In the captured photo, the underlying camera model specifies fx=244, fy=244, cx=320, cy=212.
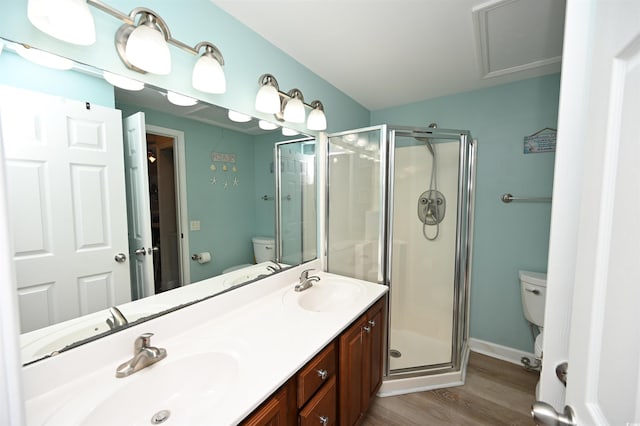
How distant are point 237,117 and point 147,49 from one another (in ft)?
1.58

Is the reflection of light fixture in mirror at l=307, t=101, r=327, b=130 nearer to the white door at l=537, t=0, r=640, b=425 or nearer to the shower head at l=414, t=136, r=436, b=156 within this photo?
the shower head at l=414, t=136, r=436, b=156

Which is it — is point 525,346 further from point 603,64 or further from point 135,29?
point 135,29

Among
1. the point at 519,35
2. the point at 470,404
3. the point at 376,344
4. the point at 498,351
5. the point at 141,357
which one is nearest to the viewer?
the point at 141,357

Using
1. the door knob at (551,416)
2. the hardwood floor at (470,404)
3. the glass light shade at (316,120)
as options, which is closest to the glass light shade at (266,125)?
the glass light shade at (316,120)

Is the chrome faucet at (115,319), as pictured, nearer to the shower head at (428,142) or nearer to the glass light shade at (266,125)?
the glass light shade at (266,125)

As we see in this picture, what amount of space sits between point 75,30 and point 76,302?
0.88m

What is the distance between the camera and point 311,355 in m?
0.94

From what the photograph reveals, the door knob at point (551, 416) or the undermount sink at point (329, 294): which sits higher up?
the door knob at point (551, 416)

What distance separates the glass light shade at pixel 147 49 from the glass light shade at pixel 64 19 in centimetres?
11

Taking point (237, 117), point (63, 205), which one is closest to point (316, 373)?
point (63, 205)

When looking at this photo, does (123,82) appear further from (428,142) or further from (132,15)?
(428,142)

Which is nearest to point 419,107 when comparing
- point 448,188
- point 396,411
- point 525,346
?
point 448,188

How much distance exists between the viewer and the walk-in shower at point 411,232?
1.82 meters

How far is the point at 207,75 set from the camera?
3.51ft
